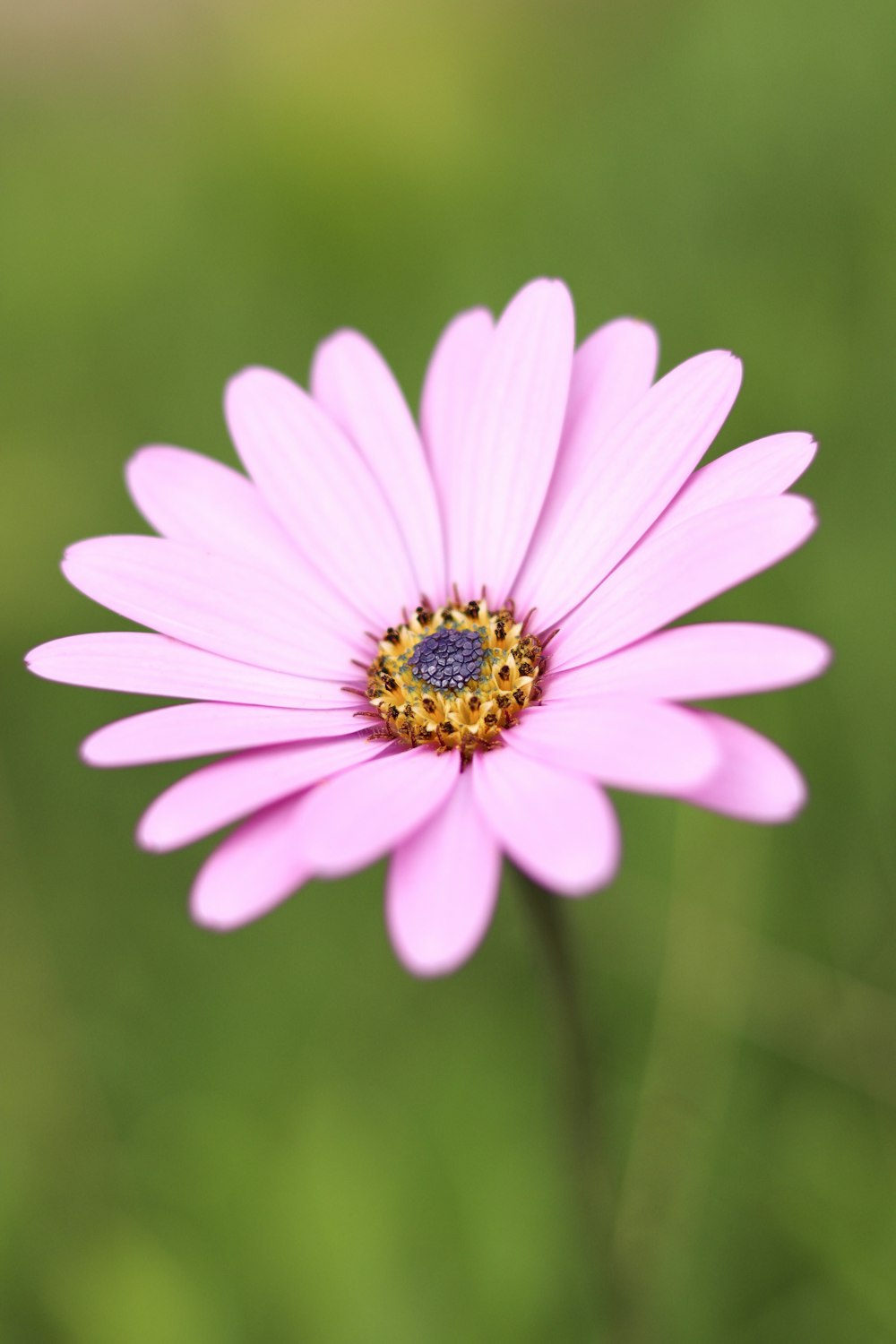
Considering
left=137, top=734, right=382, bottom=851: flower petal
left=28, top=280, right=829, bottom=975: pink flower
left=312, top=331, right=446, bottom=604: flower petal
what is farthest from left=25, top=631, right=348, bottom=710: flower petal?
left=312, top=331, right=446, bottom=604: flower petal

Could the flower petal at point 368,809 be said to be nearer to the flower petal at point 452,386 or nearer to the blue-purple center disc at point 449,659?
the blue-purple center disc at point 449,659

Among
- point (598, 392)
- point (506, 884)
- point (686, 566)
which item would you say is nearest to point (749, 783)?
point (686, 566)

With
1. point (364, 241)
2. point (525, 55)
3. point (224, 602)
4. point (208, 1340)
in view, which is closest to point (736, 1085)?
point (208, 1340)

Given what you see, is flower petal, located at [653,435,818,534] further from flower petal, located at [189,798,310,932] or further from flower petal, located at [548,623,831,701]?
flower petal, located at [189,798,310,932]

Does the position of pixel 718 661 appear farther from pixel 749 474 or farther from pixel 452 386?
pixel 452 386

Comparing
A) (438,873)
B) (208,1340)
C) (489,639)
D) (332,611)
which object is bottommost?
(208,1340)

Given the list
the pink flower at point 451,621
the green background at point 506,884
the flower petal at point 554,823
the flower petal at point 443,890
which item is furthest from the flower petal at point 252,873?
the green background at point 506,884

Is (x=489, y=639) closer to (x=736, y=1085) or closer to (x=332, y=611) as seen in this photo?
(x=332, y=611)
